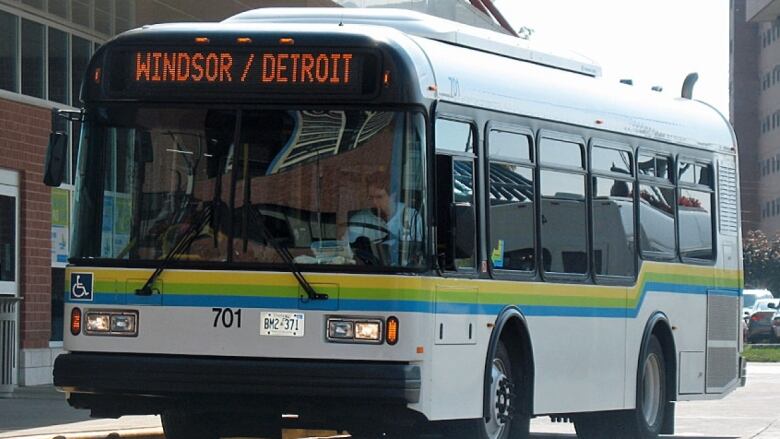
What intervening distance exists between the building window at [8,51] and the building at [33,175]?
12 millimetres

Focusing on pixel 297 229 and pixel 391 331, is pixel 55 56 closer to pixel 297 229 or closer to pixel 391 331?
pixel 297 229

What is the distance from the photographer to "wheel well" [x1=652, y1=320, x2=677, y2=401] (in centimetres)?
1678

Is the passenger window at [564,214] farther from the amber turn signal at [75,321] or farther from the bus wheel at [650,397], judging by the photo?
the amber turn signal at [75,321]

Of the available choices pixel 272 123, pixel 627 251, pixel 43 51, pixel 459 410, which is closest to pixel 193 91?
pixel 272 123

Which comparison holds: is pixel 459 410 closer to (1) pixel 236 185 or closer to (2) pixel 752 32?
(1) pixel 236 185

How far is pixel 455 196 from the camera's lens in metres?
12.5

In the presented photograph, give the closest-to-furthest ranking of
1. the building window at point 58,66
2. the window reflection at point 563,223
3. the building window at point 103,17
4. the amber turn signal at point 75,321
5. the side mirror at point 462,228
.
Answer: the side mirror at point 462,228
the amber turn signal at point 75,321
the window reflection at point 563,223
the building window at point 58,66
the building window at point 103,17

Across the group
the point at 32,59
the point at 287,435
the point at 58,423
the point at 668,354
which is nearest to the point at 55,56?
the point at 32,59

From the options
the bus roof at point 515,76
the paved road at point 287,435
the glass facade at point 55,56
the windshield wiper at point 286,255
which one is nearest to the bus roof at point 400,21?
the bus roof at point 515,76

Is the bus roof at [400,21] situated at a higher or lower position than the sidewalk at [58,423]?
higher

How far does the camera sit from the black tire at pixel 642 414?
1616 centimetres

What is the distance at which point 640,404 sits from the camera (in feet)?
52.9

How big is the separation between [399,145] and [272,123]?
2.78 feet

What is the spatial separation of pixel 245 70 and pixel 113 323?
6.04 ft
